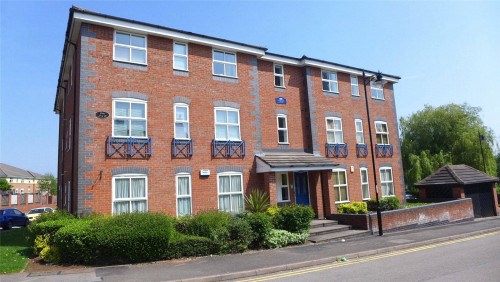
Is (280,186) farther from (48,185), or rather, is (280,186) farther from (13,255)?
(48,185)

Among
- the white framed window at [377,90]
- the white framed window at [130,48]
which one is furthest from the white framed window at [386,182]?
the white framed window at [130,48]

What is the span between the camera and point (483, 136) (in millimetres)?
31344

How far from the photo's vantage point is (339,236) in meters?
14.8

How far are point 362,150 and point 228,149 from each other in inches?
379

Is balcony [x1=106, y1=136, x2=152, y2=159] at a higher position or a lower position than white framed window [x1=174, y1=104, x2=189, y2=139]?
lower

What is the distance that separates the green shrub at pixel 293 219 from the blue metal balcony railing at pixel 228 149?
389 cm

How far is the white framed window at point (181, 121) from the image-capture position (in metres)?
15.5

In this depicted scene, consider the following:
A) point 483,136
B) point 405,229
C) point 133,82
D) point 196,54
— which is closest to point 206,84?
point 196,54

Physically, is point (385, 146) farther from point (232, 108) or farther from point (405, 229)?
point (232, 108)

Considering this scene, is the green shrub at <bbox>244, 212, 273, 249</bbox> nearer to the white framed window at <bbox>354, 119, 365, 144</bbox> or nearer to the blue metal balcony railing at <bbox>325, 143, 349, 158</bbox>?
the blue metal balcony railing at <bbox>325, 143, 349, 158</bbox>

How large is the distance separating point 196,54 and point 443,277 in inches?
523

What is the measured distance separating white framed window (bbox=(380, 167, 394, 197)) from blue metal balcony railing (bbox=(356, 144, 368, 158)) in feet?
5.73

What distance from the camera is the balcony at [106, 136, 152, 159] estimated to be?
13758 mm

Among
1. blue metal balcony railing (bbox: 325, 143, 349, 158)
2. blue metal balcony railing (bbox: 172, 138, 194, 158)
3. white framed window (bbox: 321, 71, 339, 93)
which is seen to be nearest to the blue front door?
blue metal balcony railing (bbox: 325, 143, 349, 158)
